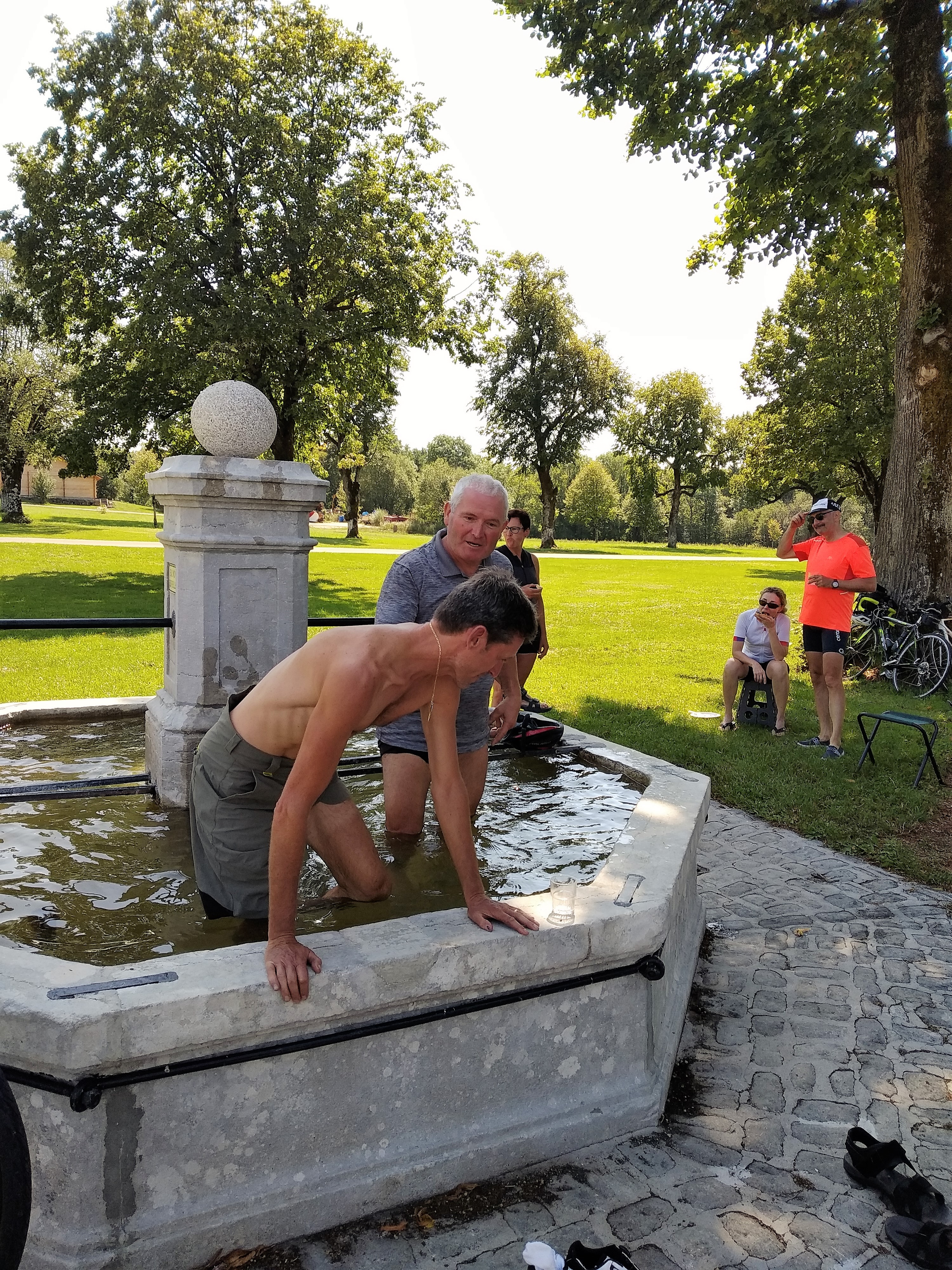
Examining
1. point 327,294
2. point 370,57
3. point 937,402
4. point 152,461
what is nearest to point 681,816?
point 937,402

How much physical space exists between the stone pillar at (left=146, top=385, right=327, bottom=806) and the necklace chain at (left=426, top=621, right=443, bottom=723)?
74.3 inches

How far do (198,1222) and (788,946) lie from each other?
3.17 meters

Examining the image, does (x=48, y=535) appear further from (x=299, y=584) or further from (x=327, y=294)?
(x=299, y=584)

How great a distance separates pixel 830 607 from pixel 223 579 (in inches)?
222

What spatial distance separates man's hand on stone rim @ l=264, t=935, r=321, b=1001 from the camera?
2.46 metres

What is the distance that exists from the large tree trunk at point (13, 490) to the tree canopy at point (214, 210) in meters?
21.2

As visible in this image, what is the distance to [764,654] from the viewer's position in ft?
28.9

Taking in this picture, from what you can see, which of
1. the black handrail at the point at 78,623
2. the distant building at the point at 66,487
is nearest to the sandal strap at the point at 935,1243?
the black handrail at the point at 78,623

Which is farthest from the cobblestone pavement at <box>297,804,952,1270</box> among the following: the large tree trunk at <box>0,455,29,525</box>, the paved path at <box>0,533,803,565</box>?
the large tree trunk at <box>0,455,29,525</box>

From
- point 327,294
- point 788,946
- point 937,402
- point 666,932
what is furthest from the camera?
point 327,294

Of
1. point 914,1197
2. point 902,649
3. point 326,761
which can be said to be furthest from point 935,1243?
point 902,649

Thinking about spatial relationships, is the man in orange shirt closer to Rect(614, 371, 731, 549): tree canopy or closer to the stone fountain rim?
the stone fountain rim

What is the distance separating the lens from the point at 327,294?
68.2ft

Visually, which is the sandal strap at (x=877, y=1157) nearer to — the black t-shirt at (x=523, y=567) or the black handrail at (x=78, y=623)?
the black handrail at (x=78, y=623)
